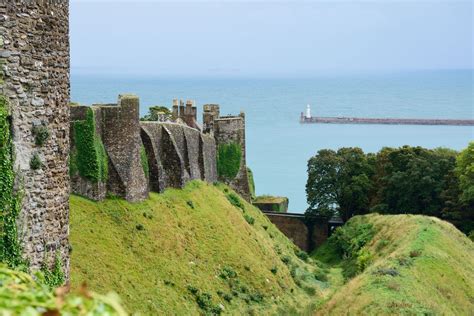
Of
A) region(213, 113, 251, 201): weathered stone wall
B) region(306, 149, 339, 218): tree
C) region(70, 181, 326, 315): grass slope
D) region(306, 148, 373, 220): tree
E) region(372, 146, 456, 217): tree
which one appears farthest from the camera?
region(306, 149, 339, 218): tree

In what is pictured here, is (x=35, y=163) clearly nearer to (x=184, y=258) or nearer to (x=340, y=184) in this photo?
(x=184, y=258)

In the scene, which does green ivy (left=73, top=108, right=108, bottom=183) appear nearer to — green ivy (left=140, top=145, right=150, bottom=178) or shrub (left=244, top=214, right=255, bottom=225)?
green ivy (left=140, top=145, right=150, bottom=178)

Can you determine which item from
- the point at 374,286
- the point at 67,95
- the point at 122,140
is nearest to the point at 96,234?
the point at 122,140

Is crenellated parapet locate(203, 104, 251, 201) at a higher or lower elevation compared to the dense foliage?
higher

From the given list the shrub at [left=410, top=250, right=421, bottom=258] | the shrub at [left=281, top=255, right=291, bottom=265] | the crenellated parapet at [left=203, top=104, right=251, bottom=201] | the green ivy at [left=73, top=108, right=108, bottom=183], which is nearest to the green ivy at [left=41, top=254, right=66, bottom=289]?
the green ivy at [left=73, top=108, right=108, bottom=183]

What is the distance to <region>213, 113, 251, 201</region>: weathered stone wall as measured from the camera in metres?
44.8

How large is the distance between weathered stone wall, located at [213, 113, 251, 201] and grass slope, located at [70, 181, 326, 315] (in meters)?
6.65

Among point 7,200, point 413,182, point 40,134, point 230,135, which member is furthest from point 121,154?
point 413,182

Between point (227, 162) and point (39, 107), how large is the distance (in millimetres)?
34898

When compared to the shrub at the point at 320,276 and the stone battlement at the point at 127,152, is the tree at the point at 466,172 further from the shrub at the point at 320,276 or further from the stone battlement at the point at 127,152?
the stone battlement at the point at 127,152

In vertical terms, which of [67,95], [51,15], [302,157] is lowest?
[302,157]

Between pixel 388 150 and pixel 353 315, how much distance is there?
3596 centimetres

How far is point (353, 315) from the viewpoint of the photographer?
26281 mm

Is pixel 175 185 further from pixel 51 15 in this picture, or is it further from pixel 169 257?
pixel 51 15
